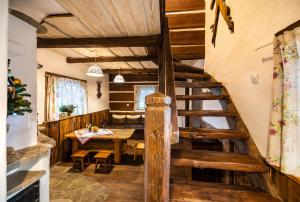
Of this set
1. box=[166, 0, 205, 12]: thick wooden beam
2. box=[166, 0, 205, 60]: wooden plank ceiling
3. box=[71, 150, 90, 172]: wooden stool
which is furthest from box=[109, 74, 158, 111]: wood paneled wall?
box=[166, 0, 205, 12]: thick wooden beam

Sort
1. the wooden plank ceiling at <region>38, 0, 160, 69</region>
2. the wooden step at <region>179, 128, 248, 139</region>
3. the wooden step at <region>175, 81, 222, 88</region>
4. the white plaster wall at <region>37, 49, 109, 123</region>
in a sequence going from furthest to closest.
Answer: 1. the white plaster wall at <region>37, 49, 109, 123</region>
2. the wooden step at <region>175, 81, 222, 88</region>
3. the wooden plank ceiling at <region>38, 0, 160, 69</region>
4. the wooden step at <region>179, 128, 248, 139</region>

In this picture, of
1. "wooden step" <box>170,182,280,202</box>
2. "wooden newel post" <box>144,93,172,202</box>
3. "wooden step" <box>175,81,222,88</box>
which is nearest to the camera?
"wooden newel post" <box>144,93,172,202</box>

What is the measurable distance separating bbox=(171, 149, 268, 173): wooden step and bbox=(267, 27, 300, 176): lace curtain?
0.74 ft

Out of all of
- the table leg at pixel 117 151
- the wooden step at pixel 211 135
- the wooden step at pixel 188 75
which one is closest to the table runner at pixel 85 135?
the table leg at pixel 117 151

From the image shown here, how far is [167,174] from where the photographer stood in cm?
97

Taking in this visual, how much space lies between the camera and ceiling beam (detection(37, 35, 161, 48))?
9.11 feet

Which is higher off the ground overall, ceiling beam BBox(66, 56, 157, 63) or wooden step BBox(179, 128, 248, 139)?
ceiling beam BBox(66, 56, 157, 63)

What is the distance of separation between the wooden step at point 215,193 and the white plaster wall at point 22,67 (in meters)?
1.42

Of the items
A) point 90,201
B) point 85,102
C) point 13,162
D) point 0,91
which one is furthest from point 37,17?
point 85,102

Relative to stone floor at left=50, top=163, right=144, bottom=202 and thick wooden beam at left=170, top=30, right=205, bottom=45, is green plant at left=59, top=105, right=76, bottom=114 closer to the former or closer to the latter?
stone floor at left=50, top=163, right=144, bottom=202

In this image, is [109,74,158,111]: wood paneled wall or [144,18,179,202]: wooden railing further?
[109,74,158,111]: wood paneled wall

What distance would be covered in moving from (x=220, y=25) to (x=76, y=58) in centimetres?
351

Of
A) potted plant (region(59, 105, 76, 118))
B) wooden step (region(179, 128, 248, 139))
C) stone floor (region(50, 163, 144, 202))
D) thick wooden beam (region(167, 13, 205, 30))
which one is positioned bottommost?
stone floor (region(50, 163, 144, 202))

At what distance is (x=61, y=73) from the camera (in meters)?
4.18
